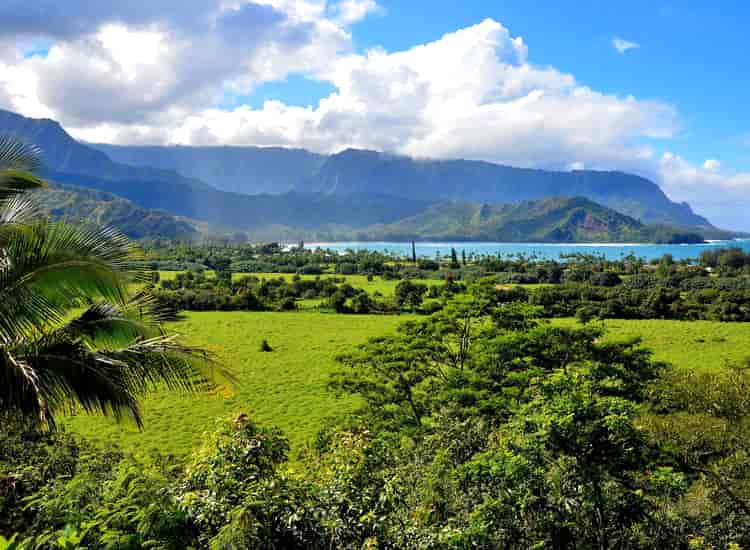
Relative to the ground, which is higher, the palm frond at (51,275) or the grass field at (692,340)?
the palm frond at (51,275)

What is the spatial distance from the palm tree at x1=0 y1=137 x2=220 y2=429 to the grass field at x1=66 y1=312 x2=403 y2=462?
4.24 feet

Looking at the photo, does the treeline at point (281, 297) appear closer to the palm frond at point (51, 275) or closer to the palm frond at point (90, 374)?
the palm frond at point (90, 374)

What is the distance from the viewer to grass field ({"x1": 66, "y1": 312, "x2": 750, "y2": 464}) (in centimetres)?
2791

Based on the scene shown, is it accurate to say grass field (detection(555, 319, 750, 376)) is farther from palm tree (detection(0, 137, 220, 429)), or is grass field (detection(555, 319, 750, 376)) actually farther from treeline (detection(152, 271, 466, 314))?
palm tree (detection(0, 137, 220, 429))

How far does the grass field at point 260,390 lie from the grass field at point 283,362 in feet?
0.18

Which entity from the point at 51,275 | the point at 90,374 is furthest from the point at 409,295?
the point at 51,275

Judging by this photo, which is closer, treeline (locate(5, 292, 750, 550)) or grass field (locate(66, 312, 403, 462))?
treeline (locate(5, 292, 750, 550))

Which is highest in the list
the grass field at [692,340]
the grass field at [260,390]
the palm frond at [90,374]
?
the palm frond at [90,374]

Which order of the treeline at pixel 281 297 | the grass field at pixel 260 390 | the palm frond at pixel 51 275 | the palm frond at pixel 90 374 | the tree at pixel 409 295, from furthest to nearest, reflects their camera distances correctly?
the tree at pixel 409 295
the treeline at pixel 281 297
the grass field at pixel 260 390
the palm frond at pixel 51 275
the palm frond at pixel 90 374

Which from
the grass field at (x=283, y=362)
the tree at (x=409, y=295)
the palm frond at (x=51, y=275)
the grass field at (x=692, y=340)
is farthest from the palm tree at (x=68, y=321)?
the tree at (x=409, y=295)

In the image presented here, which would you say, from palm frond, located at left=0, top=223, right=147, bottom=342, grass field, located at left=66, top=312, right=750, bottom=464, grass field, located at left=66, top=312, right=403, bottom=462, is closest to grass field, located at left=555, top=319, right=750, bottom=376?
grass field, located at left=66, top=312, right=750, bottom=464

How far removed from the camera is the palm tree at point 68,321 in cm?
692

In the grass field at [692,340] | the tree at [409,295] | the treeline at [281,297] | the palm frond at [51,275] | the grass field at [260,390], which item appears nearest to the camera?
the palm frond at [51,275]

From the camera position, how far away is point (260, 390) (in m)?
36.8
